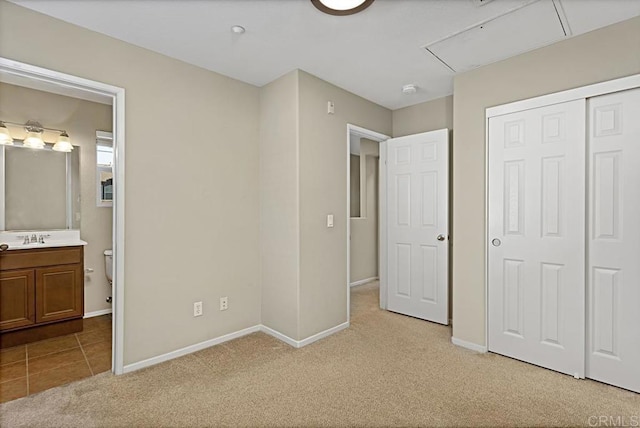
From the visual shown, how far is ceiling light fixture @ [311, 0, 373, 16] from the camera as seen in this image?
6.49ft

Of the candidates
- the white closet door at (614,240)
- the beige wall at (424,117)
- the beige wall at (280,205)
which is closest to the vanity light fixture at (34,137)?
the beige wall at (280,205)

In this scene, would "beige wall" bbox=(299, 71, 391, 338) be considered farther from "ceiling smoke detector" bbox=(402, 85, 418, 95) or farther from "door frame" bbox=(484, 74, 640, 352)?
"door frame" bbox=(484, 74, 640, 352)

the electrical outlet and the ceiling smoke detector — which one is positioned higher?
the ceiling smoke detector

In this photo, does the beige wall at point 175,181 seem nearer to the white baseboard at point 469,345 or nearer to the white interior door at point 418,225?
the white interior door at point 418,225

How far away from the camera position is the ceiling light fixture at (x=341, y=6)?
198cm

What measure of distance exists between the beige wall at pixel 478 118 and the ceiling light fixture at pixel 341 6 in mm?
1426

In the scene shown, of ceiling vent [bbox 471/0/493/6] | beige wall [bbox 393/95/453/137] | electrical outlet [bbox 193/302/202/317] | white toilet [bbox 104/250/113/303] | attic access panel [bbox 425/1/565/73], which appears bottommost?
electrical outlet [bbox 193/302/202/317]

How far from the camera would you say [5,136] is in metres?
3.21

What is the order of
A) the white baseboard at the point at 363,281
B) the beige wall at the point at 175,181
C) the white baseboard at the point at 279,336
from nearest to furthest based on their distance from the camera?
the beige wall at the point at 175,181 < the white baseboard at the point at 279,336 < the white baseboard at the point at 363,281

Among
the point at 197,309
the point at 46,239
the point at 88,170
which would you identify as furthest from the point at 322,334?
the point at 88,170

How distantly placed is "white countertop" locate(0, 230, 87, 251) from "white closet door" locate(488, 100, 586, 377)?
400 centimetres

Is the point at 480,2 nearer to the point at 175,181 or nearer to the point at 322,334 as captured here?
the point at 175,181

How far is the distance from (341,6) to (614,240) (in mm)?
2426

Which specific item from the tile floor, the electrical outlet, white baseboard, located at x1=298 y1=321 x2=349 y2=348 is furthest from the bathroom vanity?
white baseboard, located at x1=298 y1=321 x2=349 y2=348
